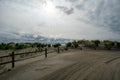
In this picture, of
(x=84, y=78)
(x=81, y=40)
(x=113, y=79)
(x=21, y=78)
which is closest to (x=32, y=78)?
(x=21, y=78)

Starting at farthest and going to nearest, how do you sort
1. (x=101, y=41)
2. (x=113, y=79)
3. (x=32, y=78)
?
1. (x=101, y=41)
2. (x=32, y=78)
3. (x=113, y=79)

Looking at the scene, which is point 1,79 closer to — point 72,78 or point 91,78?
point 72,78

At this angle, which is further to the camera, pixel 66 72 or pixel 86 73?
pixel 66 72

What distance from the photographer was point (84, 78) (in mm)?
7695

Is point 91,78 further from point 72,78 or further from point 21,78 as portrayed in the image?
point 21,78

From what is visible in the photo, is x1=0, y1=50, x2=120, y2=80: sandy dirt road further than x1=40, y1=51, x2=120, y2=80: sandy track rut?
Yes

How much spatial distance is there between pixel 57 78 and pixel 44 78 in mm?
859

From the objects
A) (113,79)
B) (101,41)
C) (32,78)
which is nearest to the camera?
(113,79)

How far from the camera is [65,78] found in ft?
25.1

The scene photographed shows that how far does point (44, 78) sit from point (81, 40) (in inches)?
1775

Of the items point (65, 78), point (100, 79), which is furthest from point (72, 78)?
point (100, 79)

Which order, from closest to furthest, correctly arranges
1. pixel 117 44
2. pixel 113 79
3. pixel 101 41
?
pixel 113 79 < pixel 117 44 < pixel 101 41

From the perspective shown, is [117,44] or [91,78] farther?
[117,44]

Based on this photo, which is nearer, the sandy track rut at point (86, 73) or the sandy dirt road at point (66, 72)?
the sandy track rut at point (86, 73)
